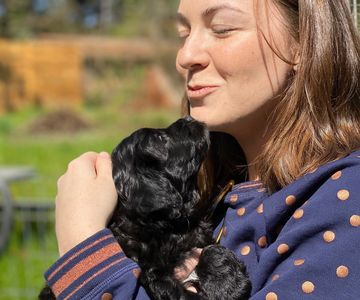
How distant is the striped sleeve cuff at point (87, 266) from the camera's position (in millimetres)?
1697

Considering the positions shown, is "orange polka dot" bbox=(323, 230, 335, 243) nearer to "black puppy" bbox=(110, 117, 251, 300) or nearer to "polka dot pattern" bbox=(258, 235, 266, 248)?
"polka dot pattern" bbox=(258, 235, 266, 248)

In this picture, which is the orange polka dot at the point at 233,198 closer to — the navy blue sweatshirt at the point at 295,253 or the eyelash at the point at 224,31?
the navy blue sweatshirt at the point at 295,253

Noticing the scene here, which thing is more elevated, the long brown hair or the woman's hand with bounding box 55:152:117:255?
the long brown hair

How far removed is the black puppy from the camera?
198 centimetres

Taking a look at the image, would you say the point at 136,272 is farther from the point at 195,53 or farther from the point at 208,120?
the point at 195,53

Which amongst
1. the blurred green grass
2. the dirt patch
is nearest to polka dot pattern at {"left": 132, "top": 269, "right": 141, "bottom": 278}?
the blurred green grass

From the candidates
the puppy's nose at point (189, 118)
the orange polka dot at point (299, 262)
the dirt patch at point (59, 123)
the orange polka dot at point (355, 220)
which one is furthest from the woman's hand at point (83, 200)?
the dirt patch at point (59, 123)

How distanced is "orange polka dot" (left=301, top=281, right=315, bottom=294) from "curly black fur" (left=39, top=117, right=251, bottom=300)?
1.08ft

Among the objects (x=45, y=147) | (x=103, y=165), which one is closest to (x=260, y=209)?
(x=103, y=165)

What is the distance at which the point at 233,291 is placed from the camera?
6.22ft

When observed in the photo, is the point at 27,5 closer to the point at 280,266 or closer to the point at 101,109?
the point at 101,109

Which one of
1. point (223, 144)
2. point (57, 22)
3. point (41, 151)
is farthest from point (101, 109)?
point (223, 144)

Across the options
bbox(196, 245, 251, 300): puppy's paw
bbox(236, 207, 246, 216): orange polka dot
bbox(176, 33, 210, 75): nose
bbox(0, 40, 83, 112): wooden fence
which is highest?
bbox(176, 33, 210, 75): nose

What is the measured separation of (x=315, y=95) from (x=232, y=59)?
23 centimetres
